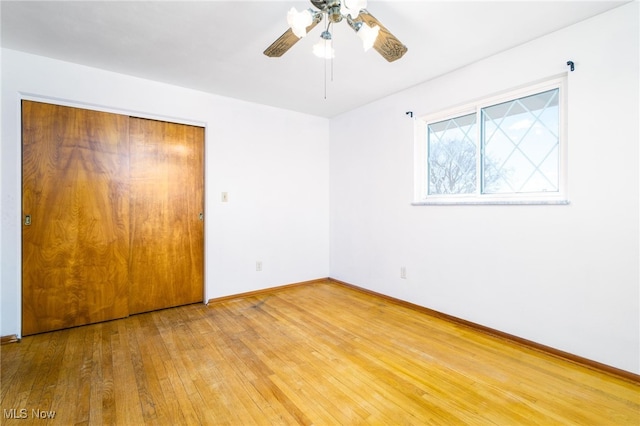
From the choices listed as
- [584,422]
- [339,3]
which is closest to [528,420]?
[584,422]

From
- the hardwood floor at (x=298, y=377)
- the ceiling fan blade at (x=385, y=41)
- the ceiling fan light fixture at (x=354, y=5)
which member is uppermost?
the ceiling fan blade at (x=385, y=41)

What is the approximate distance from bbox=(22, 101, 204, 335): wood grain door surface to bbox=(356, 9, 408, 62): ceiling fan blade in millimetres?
2414

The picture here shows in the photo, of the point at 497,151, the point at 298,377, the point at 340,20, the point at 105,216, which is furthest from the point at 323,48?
the point at 105,216

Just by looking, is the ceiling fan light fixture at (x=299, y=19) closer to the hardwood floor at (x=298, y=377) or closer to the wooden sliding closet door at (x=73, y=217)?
the hardwood floor at (x=298, y=377)

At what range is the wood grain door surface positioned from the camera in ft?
8.47

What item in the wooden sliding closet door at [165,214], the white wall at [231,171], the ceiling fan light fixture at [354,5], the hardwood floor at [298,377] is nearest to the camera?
the ceiling fan light fixture at [354,5]

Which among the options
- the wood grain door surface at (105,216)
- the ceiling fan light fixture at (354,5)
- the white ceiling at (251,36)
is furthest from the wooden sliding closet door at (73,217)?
the ceiling fan light fixture at (354,5)

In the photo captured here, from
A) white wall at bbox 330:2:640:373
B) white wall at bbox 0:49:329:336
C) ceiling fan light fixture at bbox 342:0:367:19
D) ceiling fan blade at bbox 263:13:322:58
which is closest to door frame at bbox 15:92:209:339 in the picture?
white wall at bbox 0:49:329:336

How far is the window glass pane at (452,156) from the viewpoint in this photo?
9.39 ft

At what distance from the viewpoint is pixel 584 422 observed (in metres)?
1.51

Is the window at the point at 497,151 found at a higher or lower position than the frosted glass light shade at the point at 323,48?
lower

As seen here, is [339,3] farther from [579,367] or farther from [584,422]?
[579,367]

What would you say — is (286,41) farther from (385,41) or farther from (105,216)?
(105,216)

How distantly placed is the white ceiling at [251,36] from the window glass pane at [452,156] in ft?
1.83
